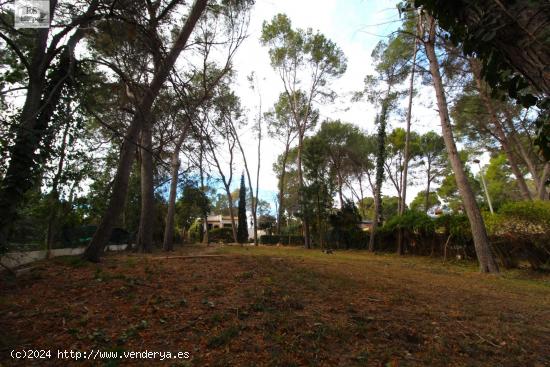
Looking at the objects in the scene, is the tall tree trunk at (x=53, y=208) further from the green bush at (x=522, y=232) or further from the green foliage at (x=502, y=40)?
the green bush at (x=522, y=232)

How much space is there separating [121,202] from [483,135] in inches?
594

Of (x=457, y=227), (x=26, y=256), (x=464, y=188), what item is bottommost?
(x=26, y=256)

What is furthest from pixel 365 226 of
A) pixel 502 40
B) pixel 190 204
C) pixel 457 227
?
pixel 502 40

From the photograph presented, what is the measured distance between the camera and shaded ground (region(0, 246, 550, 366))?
230 centimetres

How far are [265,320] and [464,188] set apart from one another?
7.43 m

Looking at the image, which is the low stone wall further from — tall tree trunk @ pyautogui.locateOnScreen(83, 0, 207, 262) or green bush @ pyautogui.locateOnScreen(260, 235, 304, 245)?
green bush @ pyautogui.locateOnScreen(260, 235, 304, 245)

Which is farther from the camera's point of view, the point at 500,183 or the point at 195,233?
the point at 500,183

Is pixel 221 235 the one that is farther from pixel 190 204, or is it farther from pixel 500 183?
pixel 500 183

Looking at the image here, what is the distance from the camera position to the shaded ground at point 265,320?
2301mm

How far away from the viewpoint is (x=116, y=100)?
620 centimetres

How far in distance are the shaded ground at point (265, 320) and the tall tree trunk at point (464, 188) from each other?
3.11 metres

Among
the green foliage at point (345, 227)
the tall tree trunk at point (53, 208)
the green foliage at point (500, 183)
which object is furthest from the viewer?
the green foliage at point (500, 183)

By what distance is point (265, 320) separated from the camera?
2850 mm

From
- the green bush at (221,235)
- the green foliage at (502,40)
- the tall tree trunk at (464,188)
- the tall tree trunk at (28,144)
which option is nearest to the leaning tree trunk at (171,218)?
the tall tree trunk at (28,144)
